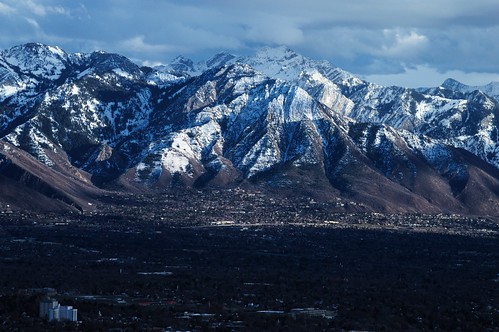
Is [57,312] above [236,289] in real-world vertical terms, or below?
below

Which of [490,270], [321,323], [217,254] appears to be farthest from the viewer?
[217,254]

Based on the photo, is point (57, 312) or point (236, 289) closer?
point (57, 312)

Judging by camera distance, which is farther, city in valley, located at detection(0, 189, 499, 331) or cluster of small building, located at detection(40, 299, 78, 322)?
city in valley, located at detection(0, 189, 499, 331)

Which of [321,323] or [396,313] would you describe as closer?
[321,323]

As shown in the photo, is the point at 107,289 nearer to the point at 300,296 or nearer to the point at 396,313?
the point at 300,296

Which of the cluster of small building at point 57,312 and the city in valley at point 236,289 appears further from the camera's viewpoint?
the city in valley at point 236,289

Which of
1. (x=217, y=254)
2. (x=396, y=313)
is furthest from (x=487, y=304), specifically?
(x=217, y=254)

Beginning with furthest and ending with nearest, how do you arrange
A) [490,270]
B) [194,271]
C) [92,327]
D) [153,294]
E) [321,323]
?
[490,270] < [194,271] < [153,294] < [321,323] < [92,327]
